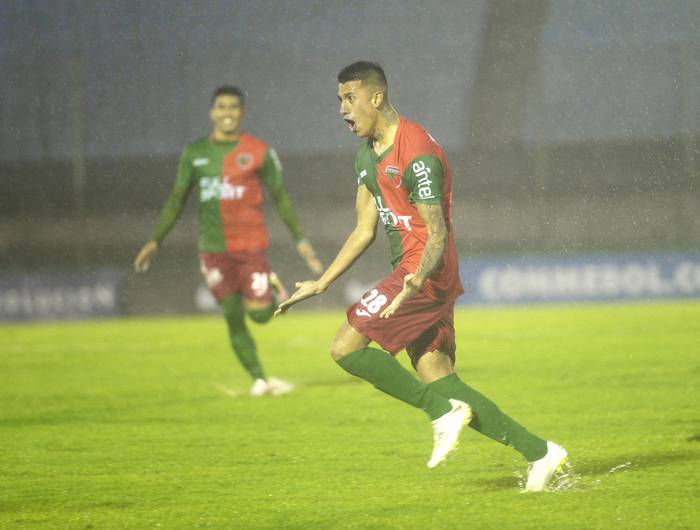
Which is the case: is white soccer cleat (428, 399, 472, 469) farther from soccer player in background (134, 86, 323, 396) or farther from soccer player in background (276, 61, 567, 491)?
soccer player in background (134, 86, 323, 396)

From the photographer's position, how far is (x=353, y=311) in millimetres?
5051

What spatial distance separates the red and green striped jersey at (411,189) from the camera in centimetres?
481

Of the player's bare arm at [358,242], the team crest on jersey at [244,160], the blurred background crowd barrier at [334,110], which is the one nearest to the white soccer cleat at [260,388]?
the team crest on jersey at [244,160]

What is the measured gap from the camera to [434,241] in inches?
188

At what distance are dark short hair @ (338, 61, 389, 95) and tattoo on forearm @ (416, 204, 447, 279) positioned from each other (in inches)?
24.5

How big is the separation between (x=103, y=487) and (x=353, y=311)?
4.85ft

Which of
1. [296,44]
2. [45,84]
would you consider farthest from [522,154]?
[45,84]

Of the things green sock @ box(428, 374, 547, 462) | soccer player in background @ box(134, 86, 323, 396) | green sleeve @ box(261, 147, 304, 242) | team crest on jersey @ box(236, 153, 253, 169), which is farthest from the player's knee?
green sock @ box(428, 374, 547, 462)

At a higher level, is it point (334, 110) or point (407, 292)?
point (334, 110)

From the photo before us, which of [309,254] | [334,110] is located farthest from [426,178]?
[334,110]

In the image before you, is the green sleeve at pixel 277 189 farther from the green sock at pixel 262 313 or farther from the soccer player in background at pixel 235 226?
the green sock at pixel 262 313

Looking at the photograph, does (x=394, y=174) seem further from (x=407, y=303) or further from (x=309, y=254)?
(x=309, y=254)

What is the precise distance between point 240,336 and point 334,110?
12667 mm

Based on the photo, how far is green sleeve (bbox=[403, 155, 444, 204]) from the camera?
15.7 feet
